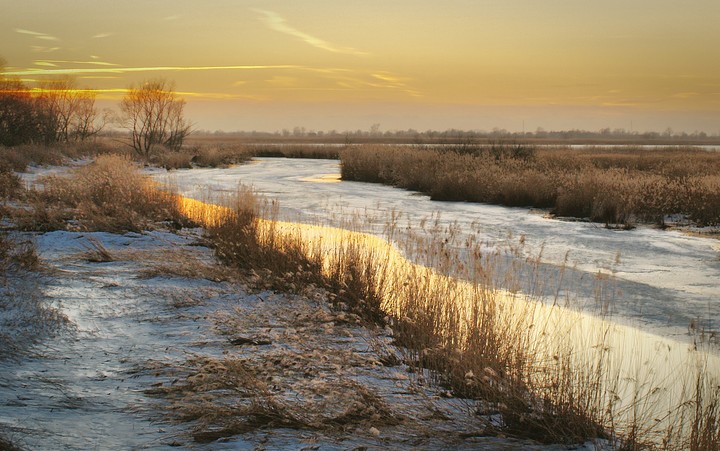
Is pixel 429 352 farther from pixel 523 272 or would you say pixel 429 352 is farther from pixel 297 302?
pixel 523 272

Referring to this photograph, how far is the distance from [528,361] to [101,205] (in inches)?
492

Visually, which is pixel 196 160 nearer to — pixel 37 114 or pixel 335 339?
pixel 37 114

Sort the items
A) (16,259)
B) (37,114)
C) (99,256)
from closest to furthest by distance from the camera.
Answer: (16,259) < (99,256) < (37,114)

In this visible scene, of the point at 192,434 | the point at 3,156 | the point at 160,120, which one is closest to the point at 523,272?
the point at 192,434

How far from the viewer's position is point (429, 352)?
6.04 m

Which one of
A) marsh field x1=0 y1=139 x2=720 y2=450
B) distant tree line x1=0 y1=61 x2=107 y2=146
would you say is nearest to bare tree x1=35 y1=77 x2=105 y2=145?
distant tree line x1=0 y1=61 x2=107 y2=146

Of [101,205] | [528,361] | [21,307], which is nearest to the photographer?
[528,361]

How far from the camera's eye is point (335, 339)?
675 cm

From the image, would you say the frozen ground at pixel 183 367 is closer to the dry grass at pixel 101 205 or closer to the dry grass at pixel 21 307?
the dry grass at pixel 21 307

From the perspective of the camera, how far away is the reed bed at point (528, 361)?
459 cm

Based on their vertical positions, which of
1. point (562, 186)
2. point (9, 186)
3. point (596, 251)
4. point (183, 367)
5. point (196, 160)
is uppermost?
point (562, 186)

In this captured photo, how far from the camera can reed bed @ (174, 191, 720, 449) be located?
4594 millimetres

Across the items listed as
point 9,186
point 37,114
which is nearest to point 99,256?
point 9,186

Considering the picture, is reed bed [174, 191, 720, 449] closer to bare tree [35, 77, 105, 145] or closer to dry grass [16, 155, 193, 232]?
dry grass [16, 155, 193, 232]
